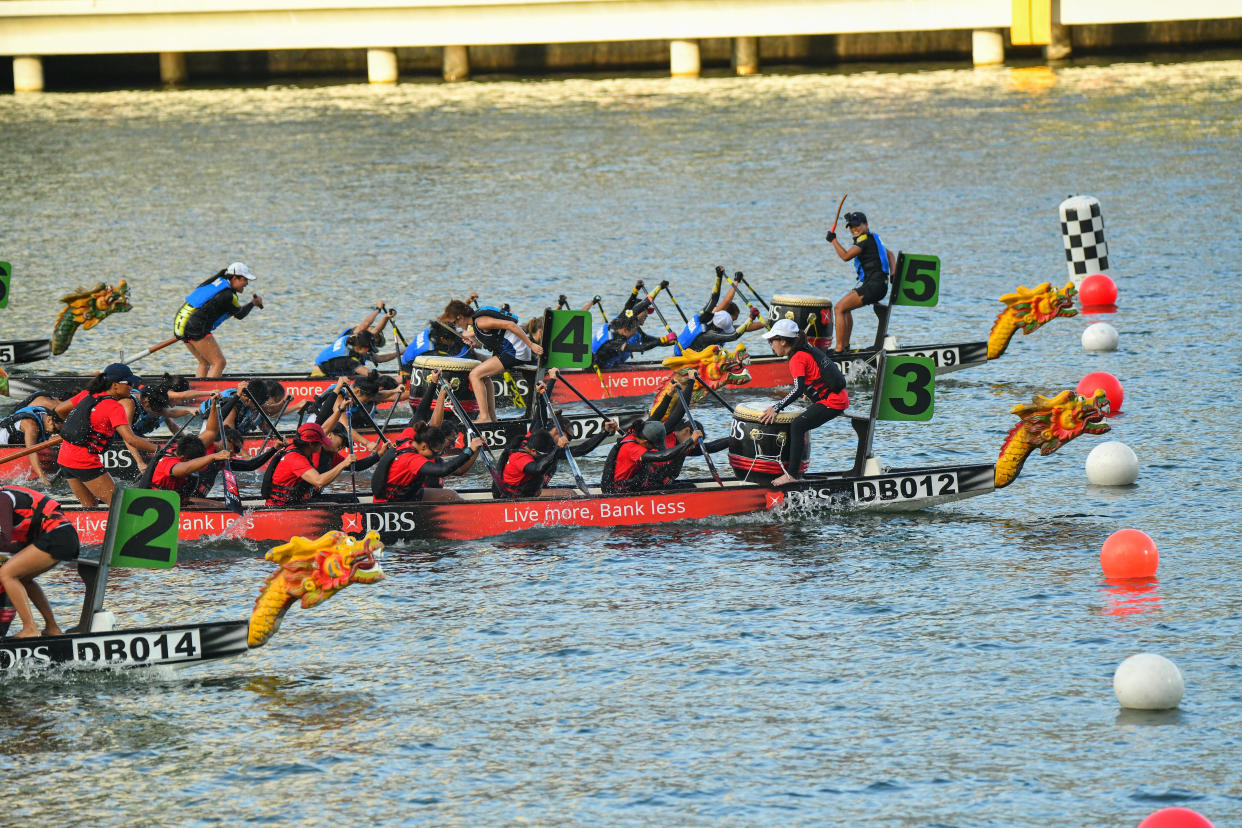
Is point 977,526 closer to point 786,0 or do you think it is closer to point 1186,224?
point 1186,224

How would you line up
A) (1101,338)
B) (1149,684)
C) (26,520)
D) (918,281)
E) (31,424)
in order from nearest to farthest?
(1149,684), (26,520), (31,424), (918,281), (1101,338)

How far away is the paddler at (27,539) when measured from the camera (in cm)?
1415

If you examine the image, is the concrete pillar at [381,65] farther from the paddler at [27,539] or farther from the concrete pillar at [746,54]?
the paddler at [27,539]

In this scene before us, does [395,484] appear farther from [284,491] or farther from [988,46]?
[988,46]

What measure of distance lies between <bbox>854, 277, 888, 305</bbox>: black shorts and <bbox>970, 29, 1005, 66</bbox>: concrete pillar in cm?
3609

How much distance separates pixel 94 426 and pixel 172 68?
50.9 m

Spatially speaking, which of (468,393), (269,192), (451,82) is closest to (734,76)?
(451,82)

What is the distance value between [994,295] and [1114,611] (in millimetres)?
15405

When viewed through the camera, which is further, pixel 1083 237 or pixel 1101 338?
pixel 1083 237

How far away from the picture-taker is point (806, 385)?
19250 millimetres

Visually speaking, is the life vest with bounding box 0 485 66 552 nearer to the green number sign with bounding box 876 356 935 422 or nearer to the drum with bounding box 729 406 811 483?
the drum with bounding box 729 406 811 483

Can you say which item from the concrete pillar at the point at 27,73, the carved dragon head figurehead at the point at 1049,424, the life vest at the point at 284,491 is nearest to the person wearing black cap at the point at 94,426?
the life vest at the point at 284,491

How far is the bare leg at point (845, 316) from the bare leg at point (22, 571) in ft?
45.5

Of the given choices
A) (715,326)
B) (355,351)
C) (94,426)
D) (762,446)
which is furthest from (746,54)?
(94,426)
